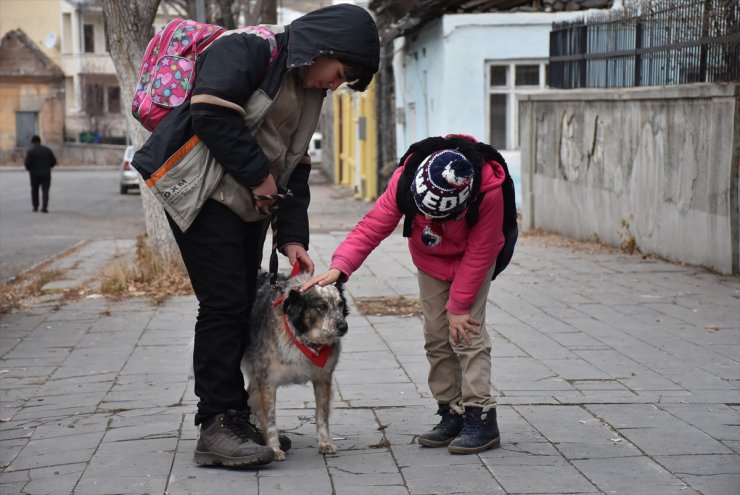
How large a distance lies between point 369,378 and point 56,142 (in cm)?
6078

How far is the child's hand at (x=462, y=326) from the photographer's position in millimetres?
4762

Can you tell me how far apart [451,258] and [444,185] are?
1.81 ft

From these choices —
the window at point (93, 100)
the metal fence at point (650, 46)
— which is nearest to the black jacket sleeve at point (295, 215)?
the metal fence at point (650, 46)

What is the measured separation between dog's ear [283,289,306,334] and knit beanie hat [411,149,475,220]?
2.07 ft

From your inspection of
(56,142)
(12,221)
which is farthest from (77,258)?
(56,142)

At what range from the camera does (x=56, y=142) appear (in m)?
64.0

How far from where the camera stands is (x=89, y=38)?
70.2m

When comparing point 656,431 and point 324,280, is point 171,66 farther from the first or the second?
point 656,431

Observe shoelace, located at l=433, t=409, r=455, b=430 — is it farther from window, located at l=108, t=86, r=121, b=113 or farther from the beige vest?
window, located at l=108, t=86, r=121, b=113

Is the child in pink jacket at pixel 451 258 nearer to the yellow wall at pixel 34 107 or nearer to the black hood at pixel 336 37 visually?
the black hood at pixel 336 37

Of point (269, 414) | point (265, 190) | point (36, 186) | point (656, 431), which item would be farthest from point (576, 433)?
point (36, 186)

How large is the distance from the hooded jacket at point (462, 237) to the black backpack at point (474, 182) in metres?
0.03

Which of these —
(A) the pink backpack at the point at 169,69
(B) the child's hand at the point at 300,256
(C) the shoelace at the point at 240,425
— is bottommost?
(C) the shoelace at the point at 240,425

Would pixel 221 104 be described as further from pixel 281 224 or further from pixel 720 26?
pixel 720 26
